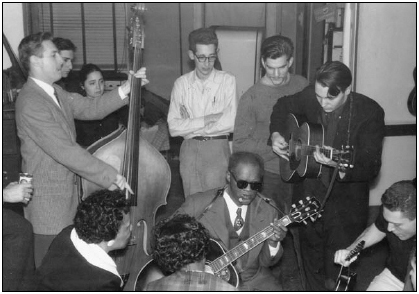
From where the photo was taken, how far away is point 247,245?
3211 millimetres

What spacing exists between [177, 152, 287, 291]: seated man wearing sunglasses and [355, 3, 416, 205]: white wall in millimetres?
2253

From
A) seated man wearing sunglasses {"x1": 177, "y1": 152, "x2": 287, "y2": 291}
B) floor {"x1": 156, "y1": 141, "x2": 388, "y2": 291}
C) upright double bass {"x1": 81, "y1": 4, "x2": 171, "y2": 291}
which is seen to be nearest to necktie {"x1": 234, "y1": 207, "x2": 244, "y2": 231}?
seated man wearing sunglasses {"x1": 177, "y1": 152, "x2": 287, "y2": 291}

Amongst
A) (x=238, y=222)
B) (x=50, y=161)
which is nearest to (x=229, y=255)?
(x=238, y=222)

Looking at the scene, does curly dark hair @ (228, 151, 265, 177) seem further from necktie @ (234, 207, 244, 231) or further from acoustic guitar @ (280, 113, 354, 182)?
acoustic guitar @ (280, 113, 354, 182)

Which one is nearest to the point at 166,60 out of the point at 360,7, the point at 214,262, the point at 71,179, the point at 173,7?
Result: the point at 173,7

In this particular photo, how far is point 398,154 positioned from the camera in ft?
17.8

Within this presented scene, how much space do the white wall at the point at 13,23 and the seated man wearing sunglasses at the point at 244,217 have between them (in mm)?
2761

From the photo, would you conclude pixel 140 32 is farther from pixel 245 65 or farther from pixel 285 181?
pixel 245 65

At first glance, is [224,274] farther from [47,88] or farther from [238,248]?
[47,88]

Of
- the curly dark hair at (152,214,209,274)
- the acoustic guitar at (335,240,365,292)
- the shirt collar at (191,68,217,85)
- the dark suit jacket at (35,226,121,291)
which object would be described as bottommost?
the acoustic guitar at (335,240,365,292)

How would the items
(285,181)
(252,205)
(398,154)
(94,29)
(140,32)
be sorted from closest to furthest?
(252,205) < (140,32) < (285,181) < (398,154) < (94,29)

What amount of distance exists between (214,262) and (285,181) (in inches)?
40.8

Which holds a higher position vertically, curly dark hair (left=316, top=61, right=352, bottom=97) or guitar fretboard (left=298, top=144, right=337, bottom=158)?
curly dark hair (left=316, top=61, right=352, bottom=97)

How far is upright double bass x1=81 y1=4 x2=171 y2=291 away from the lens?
343 cm
